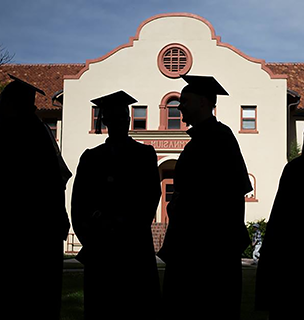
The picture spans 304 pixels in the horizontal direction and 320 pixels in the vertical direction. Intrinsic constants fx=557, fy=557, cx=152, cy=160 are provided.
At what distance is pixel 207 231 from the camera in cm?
452

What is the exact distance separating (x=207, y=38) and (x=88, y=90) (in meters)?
6.40

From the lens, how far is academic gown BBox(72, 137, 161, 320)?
5.02 metres

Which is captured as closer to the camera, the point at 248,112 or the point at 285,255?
the point at 285,255

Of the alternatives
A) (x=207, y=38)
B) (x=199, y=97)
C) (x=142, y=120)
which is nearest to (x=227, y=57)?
(x=207, y=38)

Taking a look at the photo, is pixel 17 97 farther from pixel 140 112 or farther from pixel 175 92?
pixel 140 112

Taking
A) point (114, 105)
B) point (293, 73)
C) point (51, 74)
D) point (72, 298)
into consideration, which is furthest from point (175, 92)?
point (114, 105)

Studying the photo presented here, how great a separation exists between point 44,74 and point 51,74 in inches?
17.1

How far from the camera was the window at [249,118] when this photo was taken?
27.1 m

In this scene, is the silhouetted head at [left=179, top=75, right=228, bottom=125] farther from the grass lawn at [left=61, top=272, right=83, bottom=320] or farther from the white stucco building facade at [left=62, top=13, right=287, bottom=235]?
the white stucco building facade at [left=62, top=13, right=287, bottom=235]

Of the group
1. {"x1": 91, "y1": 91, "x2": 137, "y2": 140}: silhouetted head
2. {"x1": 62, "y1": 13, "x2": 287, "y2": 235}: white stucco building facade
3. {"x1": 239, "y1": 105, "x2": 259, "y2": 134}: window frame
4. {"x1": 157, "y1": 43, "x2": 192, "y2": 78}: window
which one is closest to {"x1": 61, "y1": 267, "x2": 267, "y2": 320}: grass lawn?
{"x1": 91, "y1": 91, "x2": 137, "y2": 140}: silhouetted head

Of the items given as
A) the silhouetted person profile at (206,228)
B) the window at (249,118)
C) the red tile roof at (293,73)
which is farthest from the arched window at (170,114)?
the silhouetted person profile at (206,228)

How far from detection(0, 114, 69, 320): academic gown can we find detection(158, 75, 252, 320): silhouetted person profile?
3.10ft

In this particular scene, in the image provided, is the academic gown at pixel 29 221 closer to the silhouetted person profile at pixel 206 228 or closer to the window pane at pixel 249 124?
the silhouetted person profile at pixel 206 228

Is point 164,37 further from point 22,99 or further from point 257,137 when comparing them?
point 22,99
